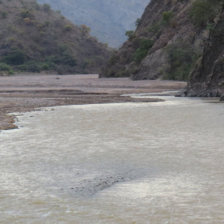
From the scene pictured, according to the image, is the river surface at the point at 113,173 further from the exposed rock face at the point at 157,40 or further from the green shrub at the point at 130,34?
the green shrub at the point at 130,34

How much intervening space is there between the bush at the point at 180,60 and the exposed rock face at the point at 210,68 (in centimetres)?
1524

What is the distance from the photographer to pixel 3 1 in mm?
131000

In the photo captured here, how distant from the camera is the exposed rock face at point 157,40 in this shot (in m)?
52.4

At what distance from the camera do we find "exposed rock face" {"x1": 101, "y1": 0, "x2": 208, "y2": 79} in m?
52.4

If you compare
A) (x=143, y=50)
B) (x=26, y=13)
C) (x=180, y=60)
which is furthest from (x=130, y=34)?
(x=26, y=13)

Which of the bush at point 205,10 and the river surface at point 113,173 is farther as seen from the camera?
the bush at point 205,10

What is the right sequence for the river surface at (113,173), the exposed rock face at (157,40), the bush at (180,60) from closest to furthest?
1. the river surface at (113,173)
2. the bush at (180,60)
3. the exposed rock face at (157,40)

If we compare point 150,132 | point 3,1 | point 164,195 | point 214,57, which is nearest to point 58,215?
point 164,195


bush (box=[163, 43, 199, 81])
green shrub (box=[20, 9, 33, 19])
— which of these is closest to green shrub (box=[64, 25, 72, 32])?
green shrub (box=[20, 9, 33, 19])

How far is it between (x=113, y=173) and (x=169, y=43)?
46.4 metres

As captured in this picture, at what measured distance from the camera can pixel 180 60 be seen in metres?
49.7

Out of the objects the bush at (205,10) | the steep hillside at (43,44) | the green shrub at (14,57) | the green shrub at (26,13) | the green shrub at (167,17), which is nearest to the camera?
the bush at (205,10)

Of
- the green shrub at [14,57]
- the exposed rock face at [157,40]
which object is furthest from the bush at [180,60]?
the green shrub at [14,57]

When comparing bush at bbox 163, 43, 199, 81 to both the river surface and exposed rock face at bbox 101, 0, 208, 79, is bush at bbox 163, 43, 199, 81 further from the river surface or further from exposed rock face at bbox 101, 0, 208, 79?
the river surface
